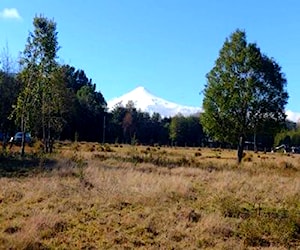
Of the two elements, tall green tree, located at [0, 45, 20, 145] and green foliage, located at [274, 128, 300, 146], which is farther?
green foliage, located at [274, 128, 300, 146]

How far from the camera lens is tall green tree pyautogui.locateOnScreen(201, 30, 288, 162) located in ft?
128

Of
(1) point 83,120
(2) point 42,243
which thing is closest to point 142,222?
(2) point 42,243

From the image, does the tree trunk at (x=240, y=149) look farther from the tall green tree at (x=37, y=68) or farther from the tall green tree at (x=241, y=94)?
the tall green tree at (x=37, y=68)

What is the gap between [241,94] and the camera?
39.3 meters

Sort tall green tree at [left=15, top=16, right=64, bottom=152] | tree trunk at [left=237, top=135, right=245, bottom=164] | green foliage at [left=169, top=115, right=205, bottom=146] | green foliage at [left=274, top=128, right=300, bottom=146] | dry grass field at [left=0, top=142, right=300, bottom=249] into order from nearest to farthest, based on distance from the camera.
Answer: dry grass field at [left=0, top=142, right=300, bottom=249]
tall green tree at [left=15, top=16, right=64, bottom=152]
tree trunk at [left=237, top=135, right=245, bottom=164]
green foliage at [left=169, top=115, right=205, bottom=146]
green foliage at [left=274, top=128, right=300, bottom=146]

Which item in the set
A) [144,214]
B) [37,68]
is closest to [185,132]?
[37,68]

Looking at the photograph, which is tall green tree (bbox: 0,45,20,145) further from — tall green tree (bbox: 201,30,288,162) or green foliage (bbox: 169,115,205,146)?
green foliage (bbox: 169,115,205,146)

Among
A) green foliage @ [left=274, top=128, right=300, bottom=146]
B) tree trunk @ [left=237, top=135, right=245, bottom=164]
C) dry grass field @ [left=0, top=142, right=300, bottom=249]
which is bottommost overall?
dry grass field @ [left=0, top=142, right=300, bottom=249]

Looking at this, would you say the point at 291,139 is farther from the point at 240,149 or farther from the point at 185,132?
the point at 240,149

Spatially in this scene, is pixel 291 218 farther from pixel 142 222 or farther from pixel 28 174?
pixel 28 174

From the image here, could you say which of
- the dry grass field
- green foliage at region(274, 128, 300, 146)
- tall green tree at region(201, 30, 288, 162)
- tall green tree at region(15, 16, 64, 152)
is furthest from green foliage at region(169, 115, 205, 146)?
the dry grass field

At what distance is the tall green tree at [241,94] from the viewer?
39.1m

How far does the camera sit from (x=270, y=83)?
3969cm

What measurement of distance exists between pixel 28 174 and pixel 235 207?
9.59 metres
